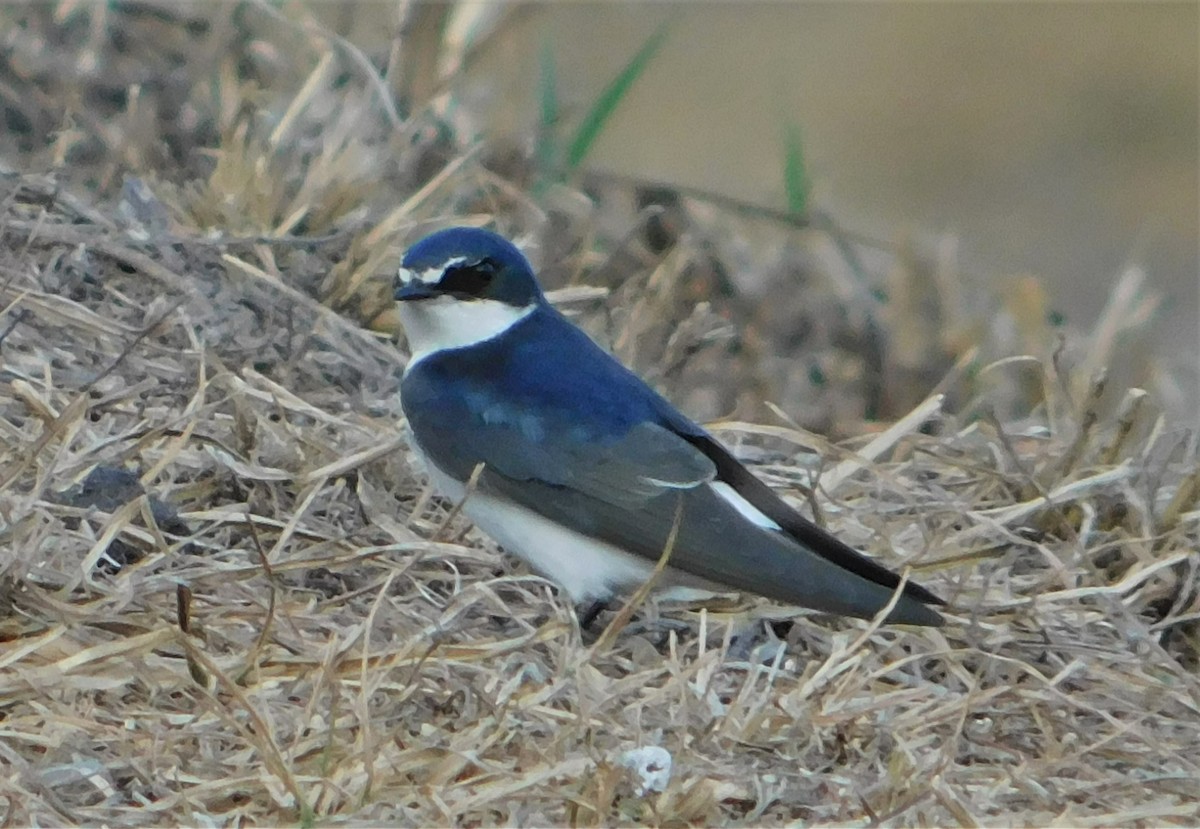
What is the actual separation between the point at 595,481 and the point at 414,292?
482 millimetres

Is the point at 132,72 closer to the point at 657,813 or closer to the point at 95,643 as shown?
the point at 95,643

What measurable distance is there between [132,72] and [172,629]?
2697mm

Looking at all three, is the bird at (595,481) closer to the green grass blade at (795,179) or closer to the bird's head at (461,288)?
the bird's head at (461,288)

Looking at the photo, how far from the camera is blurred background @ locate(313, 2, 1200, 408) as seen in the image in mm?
7109

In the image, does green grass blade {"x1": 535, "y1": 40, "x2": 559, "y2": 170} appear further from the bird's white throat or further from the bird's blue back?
the bird's blue back

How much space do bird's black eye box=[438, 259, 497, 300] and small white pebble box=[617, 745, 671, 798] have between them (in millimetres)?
1119

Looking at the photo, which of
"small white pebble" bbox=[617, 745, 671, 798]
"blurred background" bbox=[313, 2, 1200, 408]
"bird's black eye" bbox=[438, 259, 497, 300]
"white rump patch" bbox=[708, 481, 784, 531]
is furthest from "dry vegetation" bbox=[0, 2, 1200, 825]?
"blurred background" bbox=[313, 2, 1200, 408]

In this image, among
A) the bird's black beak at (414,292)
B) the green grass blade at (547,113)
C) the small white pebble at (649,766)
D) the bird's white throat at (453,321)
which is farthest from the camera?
the green grass blade at (547,113)

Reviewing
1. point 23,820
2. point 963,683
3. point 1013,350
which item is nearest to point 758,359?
point 1013,350

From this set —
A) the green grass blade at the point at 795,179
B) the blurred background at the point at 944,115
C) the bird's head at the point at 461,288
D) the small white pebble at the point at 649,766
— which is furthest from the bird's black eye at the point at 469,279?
the blurred background at the point at 944,115

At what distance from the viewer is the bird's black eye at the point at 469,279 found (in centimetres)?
337

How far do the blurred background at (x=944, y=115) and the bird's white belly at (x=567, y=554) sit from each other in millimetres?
→ 3090

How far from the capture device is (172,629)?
8.59 feet

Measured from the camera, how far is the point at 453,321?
341 cm
